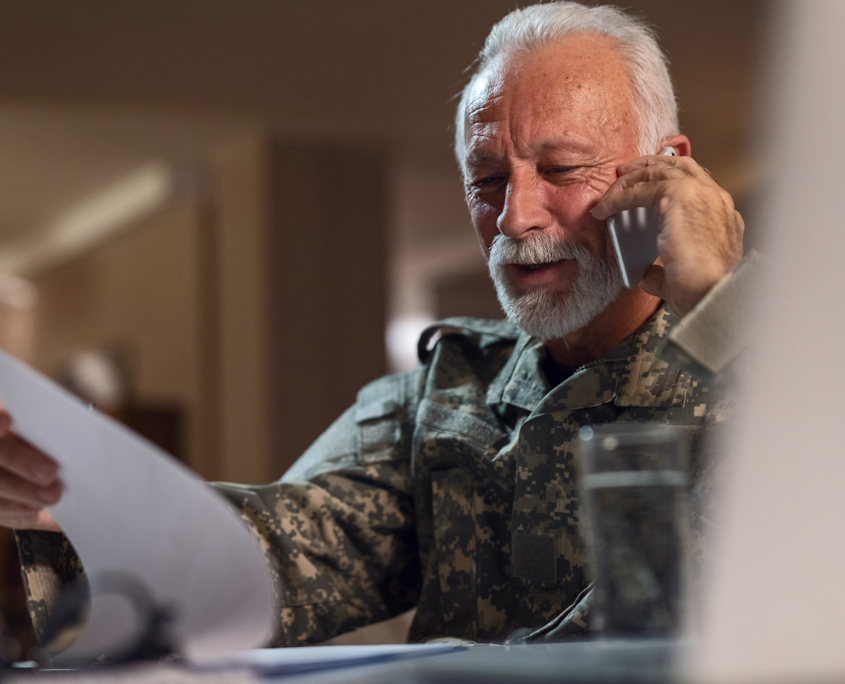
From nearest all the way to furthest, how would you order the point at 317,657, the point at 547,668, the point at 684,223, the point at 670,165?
1. the point at 547,668
2. the point at 317,657
3. the point at 684,223
4. the point at 670,165

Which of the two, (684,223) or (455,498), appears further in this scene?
(455,498)

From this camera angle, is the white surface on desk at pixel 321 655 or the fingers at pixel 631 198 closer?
the white surface on desk at pixel 321 655

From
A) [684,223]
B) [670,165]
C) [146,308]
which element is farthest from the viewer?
[146,308]

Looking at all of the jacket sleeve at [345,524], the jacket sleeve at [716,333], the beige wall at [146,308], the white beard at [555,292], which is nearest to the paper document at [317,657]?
the jacket sleeve at [716,333]

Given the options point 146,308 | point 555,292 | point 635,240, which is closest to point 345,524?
point 555,292

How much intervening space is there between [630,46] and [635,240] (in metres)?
0.35

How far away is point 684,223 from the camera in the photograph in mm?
759

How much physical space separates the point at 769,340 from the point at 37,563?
751mm

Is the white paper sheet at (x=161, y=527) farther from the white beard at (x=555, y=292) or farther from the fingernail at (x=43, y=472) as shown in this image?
the white beard at (x=555, y=292)

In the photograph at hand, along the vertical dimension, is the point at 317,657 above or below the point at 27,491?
below

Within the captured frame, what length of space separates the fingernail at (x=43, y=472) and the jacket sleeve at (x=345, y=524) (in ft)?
1.43

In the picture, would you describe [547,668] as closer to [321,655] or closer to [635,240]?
[321,655]

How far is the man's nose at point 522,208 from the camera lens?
3.26ft

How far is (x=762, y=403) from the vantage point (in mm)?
392
